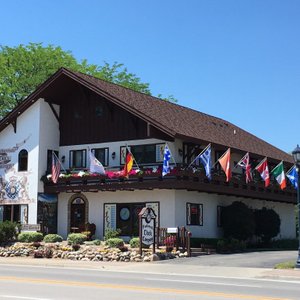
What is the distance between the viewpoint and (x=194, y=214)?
35.7 metres

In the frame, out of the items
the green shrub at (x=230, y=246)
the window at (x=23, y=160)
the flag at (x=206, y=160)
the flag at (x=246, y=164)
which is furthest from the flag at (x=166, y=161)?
the window at (x=23, y=160)

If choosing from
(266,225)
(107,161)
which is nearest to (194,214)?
(107,161)

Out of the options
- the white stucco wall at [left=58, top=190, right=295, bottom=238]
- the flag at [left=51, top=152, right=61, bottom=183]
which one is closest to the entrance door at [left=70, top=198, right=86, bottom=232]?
the white stucco wall at [left=58, top=190, right=295, bottom=238]

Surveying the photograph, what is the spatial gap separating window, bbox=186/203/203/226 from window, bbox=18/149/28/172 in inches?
466

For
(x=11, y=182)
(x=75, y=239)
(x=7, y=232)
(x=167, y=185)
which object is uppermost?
(x=11, y=182)

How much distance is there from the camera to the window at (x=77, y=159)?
3862 cm

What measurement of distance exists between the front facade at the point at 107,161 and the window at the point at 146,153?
6 cm

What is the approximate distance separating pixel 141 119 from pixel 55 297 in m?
23.2

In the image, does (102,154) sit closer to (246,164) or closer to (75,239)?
(75,239)

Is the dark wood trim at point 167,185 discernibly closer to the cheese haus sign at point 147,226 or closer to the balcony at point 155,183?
the balcony at point 155,183

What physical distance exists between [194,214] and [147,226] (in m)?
8.02

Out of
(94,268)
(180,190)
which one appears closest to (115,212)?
(180,190)

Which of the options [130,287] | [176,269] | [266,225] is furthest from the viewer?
[266,225]

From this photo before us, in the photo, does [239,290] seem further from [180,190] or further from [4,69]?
[4,69]
